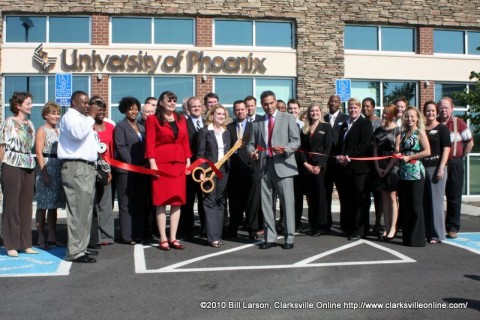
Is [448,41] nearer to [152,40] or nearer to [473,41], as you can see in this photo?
[473,41]

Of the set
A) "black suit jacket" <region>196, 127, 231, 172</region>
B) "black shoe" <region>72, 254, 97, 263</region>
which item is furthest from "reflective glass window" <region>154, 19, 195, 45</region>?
"black shoe" <region>72, 254, 97, 263</region>

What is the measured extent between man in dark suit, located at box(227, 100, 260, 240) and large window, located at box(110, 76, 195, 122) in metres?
7.40

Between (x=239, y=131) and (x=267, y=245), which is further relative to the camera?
(x=239, y=131)

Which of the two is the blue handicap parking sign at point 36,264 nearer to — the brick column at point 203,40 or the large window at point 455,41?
the brick column at point 203,40

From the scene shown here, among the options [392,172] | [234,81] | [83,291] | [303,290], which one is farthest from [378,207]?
[234,81]

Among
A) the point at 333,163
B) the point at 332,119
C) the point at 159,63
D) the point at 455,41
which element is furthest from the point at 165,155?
the point at 455,41

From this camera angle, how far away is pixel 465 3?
1622cm

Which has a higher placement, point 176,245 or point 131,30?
point 131,30

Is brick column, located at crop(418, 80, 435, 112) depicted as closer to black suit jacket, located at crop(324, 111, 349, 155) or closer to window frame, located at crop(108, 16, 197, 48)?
window frame, located at crop(108, 16, 197, 48)

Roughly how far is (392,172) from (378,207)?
0.88 m

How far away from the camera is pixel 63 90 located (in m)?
11.8

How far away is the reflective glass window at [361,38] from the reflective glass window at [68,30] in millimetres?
7783

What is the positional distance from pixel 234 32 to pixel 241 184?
334 inches

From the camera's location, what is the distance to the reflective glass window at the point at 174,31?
49.3 feet
